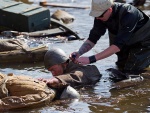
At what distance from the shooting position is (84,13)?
16250 mm

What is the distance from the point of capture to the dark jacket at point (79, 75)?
25.1 ft

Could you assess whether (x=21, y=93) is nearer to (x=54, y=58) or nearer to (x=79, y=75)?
(x=54, y=58)

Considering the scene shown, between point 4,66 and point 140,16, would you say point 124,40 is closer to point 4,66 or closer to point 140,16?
point 140,16

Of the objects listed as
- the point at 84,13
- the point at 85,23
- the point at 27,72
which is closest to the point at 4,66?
the point at 27,72

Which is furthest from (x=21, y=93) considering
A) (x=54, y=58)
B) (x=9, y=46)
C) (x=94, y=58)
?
(x=9, y=46)

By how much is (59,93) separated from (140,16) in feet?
6.68

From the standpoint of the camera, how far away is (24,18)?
12.4 meters

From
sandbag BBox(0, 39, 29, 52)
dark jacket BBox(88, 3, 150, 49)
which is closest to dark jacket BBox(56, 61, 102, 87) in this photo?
dark jacket BBox(88, 3, 150, 49)

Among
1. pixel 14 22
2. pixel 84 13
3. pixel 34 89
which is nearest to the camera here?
pixel 34 89

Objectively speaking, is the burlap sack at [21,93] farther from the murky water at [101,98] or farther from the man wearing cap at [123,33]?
the man wearing cap at [123,33]

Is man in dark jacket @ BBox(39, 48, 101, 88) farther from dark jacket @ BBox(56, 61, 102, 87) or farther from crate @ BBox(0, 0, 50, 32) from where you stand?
crate @ BBox(0, 0, 50, 32)

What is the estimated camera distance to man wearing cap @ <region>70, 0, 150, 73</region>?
7.85 metres

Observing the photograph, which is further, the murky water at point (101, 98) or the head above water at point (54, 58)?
the head above water at point (54, 58)

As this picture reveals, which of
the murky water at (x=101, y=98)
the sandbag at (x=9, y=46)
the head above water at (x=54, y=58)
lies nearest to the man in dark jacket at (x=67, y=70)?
the head above water at (x=54, y=58)
